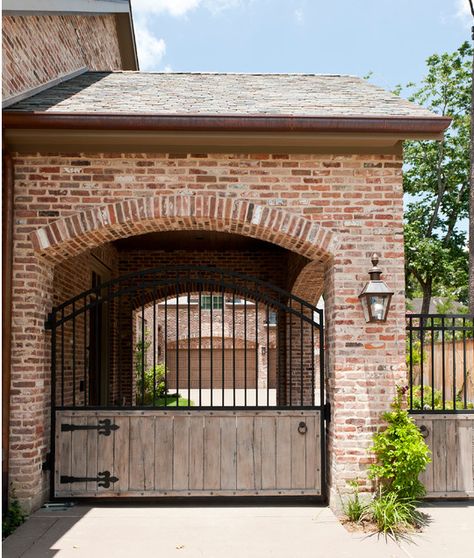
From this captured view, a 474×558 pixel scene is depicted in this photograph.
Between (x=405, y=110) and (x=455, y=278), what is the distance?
1179 centimetres

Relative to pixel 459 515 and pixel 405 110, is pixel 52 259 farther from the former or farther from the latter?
pixel 459 515

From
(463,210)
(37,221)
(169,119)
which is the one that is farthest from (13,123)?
(463,210)

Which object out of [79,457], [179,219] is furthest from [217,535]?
[179,219]

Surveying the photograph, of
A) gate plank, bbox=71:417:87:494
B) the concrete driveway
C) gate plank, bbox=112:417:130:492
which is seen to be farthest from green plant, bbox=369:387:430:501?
gate plank, bbox=71:417:87:494

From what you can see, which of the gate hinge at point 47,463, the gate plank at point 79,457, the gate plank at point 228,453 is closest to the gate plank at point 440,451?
the gate plank at point 228,453

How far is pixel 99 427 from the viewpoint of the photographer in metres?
6.47

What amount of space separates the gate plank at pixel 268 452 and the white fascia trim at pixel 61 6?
493cm

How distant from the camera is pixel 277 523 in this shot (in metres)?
5.88

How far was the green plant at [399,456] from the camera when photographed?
19.0 feet

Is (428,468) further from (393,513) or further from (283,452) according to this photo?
(283,452)

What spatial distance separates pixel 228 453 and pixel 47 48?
542cm

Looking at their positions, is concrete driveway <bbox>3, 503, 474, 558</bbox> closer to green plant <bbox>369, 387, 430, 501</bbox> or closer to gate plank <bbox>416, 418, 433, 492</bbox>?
gate plank <bbox>416, 418, 433, 492</bbox>

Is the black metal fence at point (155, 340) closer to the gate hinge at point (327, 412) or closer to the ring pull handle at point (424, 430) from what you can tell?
the gate hinge at point (327, 412)

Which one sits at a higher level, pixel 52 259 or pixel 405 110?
pixel 405 110
